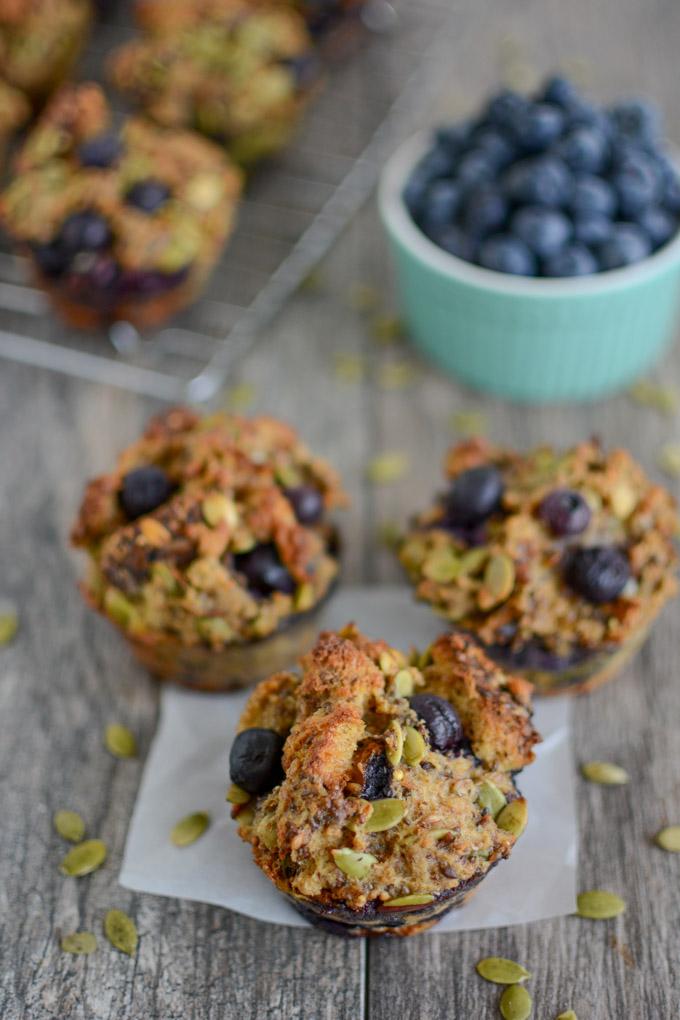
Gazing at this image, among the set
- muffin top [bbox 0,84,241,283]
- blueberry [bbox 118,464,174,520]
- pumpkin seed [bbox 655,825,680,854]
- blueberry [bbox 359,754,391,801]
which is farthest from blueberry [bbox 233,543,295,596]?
muffin top [bbox 0,84,241,283]

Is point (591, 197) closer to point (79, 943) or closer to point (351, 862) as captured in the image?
point (351, 862)

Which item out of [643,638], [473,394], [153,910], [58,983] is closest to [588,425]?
[473,394]

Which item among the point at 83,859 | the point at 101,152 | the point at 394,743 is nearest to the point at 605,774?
the point at 394,743

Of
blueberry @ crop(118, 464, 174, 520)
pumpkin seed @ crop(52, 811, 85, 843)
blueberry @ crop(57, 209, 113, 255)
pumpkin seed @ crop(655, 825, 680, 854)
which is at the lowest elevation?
pumpkin seed @ crop(52, 811, 85, 843)

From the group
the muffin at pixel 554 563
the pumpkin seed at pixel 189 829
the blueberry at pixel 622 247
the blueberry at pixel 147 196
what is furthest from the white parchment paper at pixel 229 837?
the blueberry at pixel 147 196

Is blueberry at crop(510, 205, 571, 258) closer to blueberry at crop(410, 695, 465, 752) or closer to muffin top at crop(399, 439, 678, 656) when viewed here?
muffin top at crop(399, 439, 678, 656)

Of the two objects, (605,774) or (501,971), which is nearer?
(501,971)

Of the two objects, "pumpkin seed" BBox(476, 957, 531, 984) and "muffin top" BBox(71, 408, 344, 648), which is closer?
"pumpkin seed" BBox(476, 957, 531, 984)
